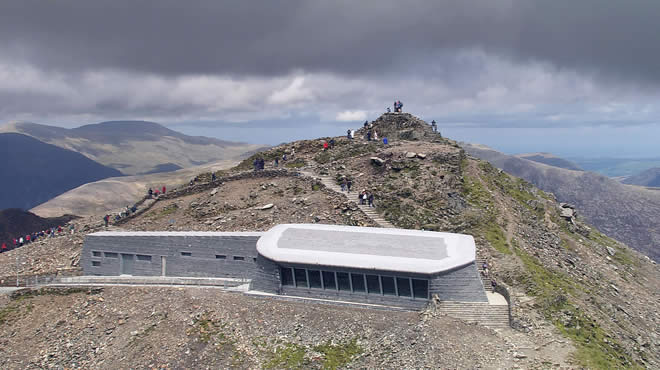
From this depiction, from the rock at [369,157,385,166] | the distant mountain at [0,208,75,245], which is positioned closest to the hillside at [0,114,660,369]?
the rock at [369,157,385,166]

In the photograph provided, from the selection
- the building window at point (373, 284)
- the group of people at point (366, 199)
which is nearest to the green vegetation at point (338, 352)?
the building window at point (373, 284)

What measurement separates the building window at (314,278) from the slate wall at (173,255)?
23.2 feet

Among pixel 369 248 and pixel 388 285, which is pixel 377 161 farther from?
pixel 388 285

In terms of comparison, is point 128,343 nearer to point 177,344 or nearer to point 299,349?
point 177,344

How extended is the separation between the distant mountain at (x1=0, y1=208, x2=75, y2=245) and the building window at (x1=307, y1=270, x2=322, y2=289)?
109 meters

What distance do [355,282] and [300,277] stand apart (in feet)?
15.4

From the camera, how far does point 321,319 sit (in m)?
33.8

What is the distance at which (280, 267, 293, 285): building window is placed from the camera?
3672cm

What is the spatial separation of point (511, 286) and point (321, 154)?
38.0m

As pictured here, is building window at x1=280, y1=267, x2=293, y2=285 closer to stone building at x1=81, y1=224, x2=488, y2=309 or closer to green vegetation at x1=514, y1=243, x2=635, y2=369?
stone building at x1=81, y1=224, x2=488, y2=309

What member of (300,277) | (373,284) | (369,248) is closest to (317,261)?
(300,277)

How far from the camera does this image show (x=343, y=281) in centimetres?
3522

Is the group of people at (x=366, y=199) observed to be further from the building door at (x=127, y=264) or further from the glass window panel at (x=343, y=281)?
the building door at (x=127, y=264)

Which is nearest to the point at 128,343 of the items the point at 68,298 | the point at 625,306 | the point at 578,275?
the point at 68,298
